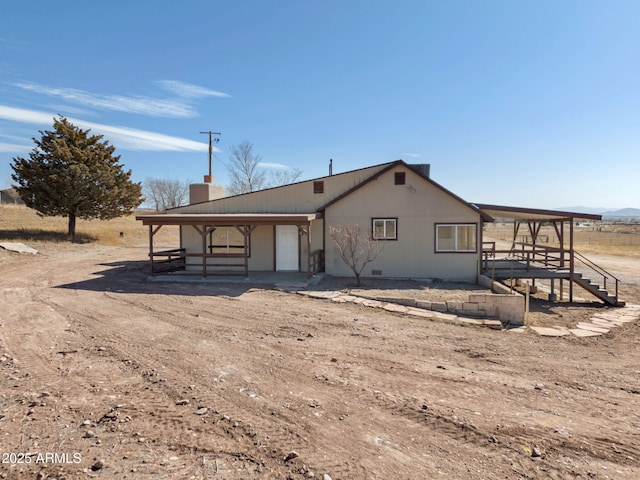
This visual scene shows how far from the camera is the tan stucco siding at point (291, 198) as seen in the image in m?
15.0

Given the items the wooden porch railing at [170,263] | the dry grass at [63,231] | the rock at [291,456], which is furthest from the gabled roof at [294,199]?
the dry grass at [63,231]

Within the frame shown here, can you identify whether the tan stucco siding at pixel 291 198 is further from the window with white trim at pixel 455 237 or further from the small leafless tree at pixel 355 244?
the window with white trim at pixel 455 237

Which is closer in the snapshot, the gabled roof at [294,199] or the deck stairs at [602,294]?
the deck stairs at [602,294]

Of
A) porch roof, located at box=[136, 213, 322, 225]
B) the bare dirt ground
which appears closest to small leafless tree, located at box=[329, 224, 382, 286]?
porch roof, located at box=[136, 213, 322, 225]

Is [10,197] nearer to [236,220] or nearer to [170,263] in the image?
[170,263]

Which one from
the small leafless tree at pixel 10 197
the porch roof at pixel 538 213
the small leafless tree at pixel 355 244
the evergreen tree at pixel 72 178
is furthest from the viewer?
the small leafless tree at pixel 10 197

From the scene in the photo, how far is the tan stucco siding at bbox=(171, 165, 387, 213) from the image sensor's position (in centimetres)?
1505

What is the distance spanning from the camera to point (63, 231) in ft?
87.2

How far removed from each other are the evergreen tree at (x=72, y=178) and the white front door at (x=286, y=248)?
635 inches

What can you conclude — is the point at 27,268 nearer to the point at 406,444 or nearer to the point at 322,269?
the point at 322,269

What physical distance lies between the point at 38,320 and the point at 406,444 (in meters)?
8.05

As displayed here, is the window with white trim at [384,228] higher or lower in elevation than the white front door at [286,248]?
higher

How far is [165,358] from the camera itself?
5926 mm

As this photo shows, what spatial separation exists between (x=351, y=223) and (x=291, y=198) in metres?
2.73
